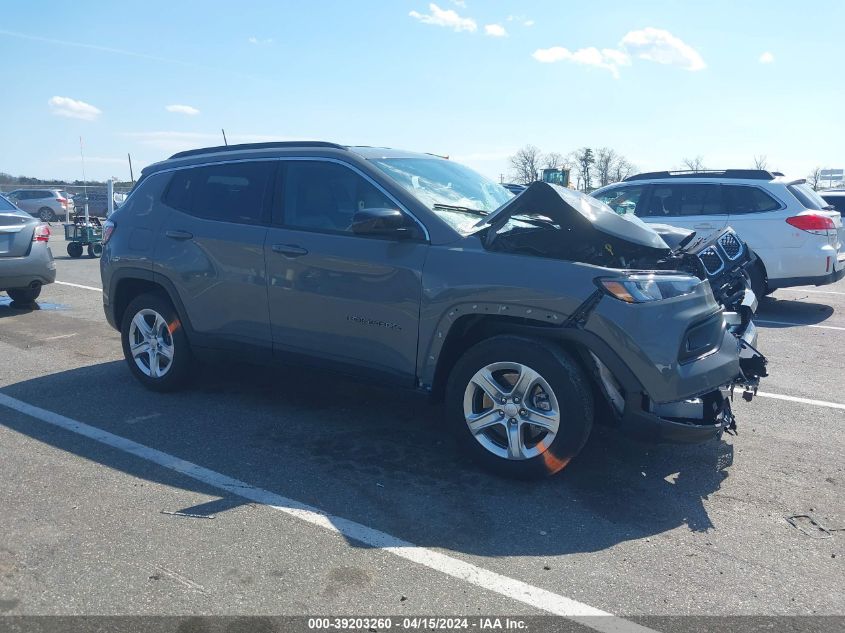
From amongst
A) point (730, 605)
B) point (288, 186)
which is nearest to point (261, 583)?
point (730, 605)

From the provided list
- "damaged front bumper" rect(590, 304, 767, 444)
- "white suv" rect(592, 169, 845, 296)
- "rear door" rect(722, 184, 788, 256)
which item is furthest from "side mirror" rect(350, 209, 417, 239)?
"rear door" rect(722, 184, 788, 256)

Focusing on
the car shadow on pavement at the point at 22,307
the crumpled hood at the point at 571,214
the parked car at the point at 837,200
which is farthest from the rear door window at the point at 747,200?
the car shadow on pavement at the point at 22,307

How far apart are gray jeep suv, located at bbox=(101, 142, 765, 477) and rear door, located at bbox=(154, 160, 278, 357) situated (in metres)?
0.01

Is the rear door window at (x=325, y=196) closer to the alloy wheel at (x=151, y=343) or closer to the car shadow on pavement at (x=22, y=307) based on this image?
the alloy wheel at (x=151, y=343)

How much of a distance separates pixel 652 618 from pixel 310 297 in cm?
290

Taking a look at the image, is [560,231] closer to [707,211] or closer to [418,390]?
[418,390]

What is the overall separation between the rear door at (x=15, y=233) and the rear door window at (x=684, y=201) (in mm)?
8372

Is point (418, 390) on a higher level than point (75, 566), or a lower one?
higher

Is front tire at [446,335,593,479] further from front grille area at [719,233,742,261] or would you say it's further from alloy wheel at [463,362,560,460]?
front grille area at [719,233,742,261]

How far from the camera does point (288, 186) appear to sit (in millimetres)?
5199

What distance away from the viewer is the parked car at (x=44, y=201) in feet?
116

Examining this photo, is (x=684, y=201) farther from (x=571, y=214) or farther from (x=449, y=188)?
(x=571, y=214)

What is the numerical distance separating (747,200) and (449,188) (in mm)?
6483

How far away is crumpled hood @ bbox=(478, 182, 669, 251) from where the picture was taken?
420 cm
